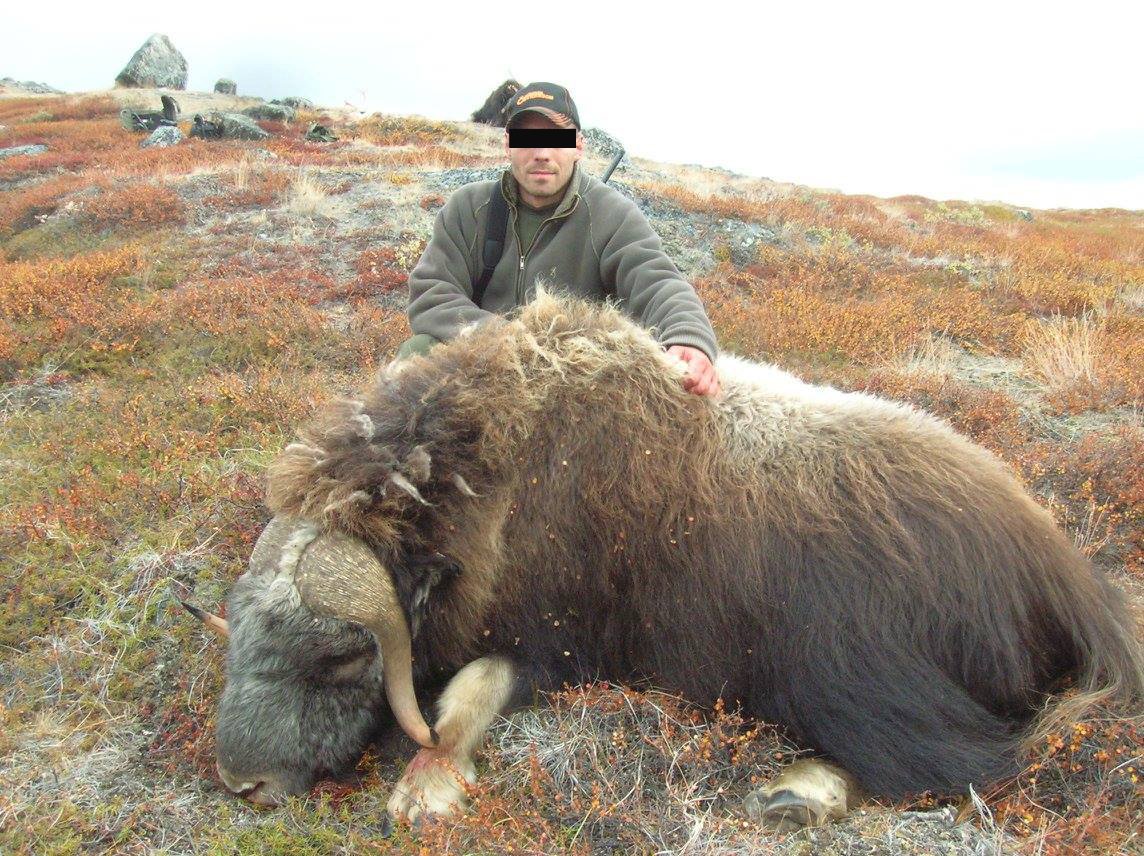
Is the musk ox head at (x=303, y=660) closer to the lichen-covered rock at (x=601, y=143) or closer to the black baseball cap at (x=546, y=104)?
the black baseball cap at (x=546, y=104)

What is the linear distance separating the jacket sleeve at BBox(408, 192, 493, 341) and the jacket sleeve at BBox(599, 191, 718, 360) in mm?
602

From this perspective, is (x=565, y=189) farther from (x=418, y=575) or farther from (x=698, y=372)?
(x=418, y=575)

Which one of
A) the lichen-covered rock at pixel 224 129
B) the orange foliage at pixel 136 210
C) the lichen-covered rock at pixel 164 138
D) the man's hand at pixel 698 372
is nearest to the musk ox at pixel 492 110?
the lichen-covered rock at pixel 224 129

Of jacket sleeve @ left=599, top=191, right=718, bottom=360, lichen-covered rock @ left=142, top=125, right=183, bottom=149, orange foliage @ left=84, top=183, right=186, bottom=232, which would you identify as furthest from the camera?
lichen-covered rock @ left=142, top=125, right=183, bottom=149

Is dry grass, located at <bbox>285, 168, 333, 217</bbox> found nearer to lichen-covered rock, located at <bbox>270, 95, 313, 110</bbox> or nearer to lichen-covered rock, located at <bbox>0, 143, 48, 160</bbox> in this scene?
lichen-covered rock, located at <bbox>0, 143, 48, 160</bbox>

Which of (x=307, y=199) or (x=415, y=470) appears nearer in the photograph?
(x=415, y=470)

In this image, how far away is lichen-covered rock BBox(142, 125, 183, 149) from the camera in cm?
1475

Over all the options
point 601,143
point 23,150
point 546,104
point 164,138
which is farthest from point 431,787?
point 23,150

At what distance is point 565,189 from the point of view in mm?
3215

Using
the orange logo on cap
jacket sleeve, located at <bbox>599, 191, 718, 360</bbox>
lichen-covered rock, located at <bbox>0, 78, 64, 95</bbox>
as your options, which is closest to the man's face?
the orange logo on cap

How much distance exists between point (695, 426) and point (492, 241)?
1.59 m

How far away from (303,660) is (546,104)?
7.64ft

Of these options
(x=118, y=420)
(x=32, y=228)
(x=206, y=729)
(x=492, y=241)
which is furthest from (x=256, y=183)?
(x=206, y=729)

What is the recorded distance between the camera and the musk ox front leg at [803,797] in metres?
1.85
